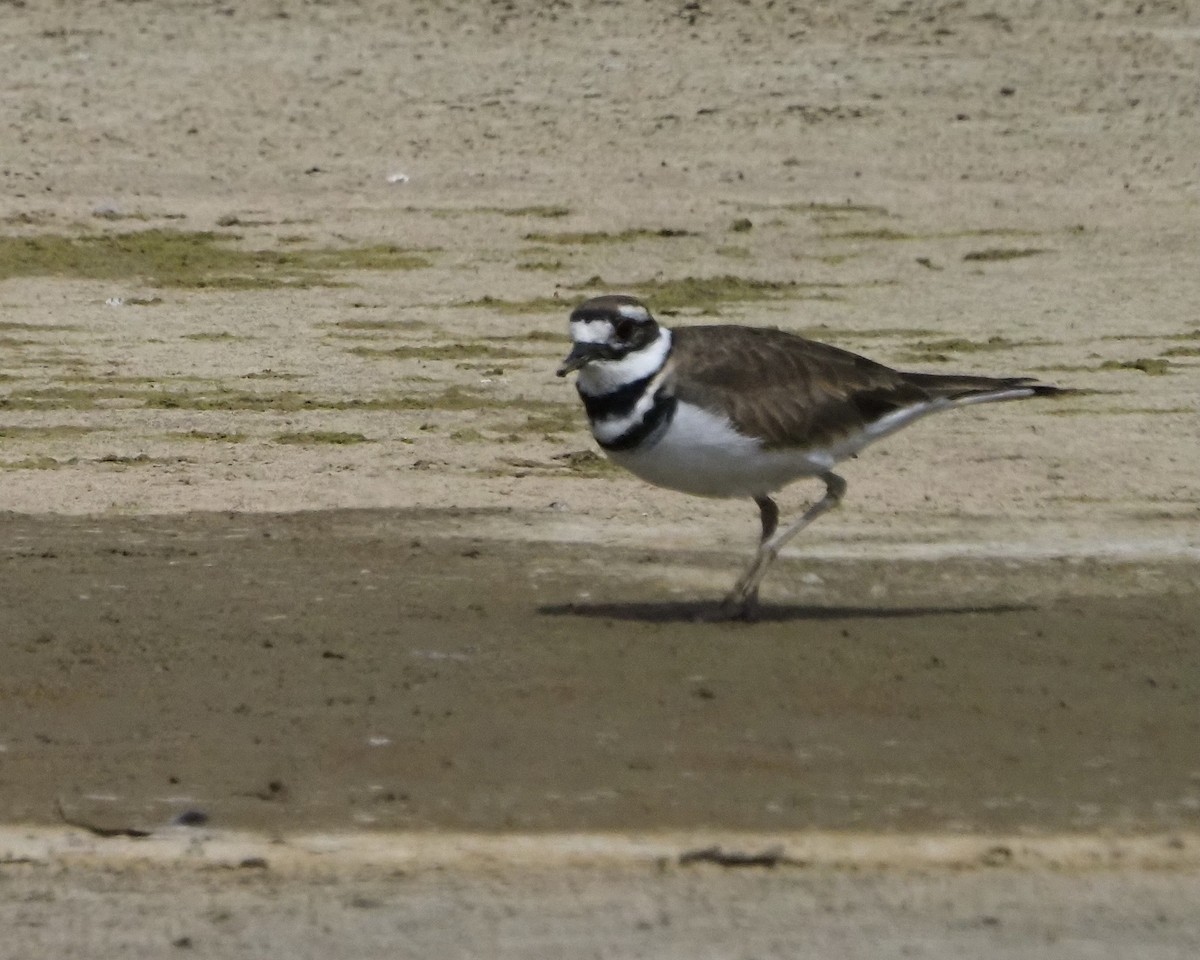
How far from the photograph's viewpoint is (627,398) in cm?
809

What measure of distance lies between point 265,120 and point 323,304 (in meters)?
4.81

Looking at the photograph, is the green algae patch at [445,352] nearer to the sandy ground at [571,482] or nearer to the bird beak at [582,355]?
the sandy ground at [571,482]

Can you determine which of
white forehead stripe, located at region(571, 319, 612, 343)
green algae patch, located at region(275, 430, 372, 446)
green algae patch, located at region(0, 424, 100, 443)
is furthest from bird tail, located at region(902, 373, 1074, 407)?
green algae patch, located at region(0, 424, 100, 443)

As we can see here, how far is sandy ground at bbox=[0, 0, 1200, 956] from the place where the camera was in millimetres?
6578

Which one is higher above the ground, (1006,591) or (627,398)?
(627,398)

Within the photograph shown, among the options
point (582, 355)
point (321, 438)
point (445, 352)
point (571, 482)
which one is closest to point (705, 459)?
point (582, 355)

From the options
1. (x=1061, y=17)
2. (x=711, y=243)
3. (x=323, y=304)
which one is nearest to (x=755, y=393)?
(x=323, y=304)

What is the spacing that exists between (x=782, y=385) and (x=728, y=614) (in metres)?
0.79

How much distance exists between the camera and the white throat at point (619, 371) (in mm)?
Result: 8102

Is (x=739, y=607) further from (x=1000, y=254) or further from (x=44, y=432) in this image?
(x=1000, y=254)

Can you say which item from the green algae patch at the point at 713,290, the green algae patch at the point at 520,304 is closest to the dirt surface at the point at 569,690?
the green algae patch at the point at 520,304

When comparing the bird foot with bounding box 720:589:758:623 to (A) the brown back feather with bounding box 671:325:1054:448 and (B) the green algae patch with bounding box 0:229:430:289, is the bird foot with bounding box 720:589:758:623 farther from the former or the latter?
(B) the green algae patch with bounding box 0:229:430:289

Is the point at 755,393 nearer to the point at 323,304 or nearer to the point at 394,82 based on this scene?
the point at 323,304

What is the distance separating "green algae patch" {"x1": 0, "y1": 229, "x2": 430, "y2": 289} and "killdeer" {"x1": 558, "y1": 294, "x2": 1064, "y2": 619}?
689 cm
